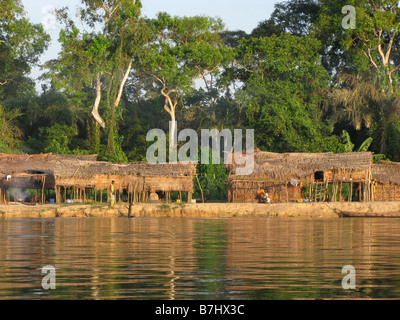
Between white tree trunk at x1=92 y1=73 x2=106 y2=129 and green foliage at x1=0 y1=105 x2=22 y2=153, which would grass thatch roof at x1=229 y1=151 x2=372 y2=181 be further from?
green foliage at x1=0 y1=105 x2=22 y2=153

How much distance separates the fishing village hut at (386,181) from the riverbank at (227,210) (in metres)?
3.25

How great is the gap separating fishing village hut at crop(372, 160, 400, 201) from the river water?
1208 centimetres

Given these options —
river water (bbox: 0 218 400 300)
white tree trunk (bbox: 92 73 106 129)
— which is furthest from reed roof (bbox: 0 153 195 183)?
river water (bbox: 0 218 400 300)

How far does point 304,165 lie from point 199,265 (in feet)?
56.2

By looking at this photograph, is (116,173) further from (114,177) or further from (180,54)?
(180,54)

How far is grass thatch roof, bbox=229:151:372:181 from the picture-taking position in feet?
81.3

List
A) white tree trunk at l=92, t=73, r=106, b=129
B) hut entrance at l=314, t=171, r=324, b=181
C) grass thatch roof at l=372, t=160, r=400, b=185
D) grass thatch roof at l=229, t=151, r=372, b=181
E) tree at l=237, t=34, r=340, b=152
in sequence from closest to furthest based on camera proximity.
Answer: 1. grass thatch roof at l=229, t=151, r=372, b=181
2. grass thatch roof at l=372, t=160, r=400, b=185
3. hut entrance at l=314, t=171, r=324, b=181
4. tree at l=237, t=34, r=340, b=152
5. white tree trunk at l=92, t=73, r=106, b=129

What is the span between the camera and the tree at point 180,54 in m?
31.7

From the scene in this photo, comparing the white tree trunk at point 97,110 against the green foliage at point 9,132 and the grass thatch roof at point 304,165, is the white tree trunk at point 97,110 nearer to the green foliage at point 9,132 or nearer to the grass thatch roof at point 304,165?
the green foliage at point 9,132

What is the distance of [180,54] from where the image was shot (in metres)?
31.7

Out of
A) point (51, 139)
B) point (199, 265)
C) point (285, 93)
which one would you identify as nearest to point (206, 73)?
point (285, 93)

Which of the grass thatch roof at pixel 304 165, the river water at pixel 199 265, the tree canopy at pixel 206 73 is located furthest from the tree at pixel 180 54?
the river water at pixel 199 265

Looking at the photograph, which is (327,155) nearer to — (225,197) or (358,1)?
(225,197)
